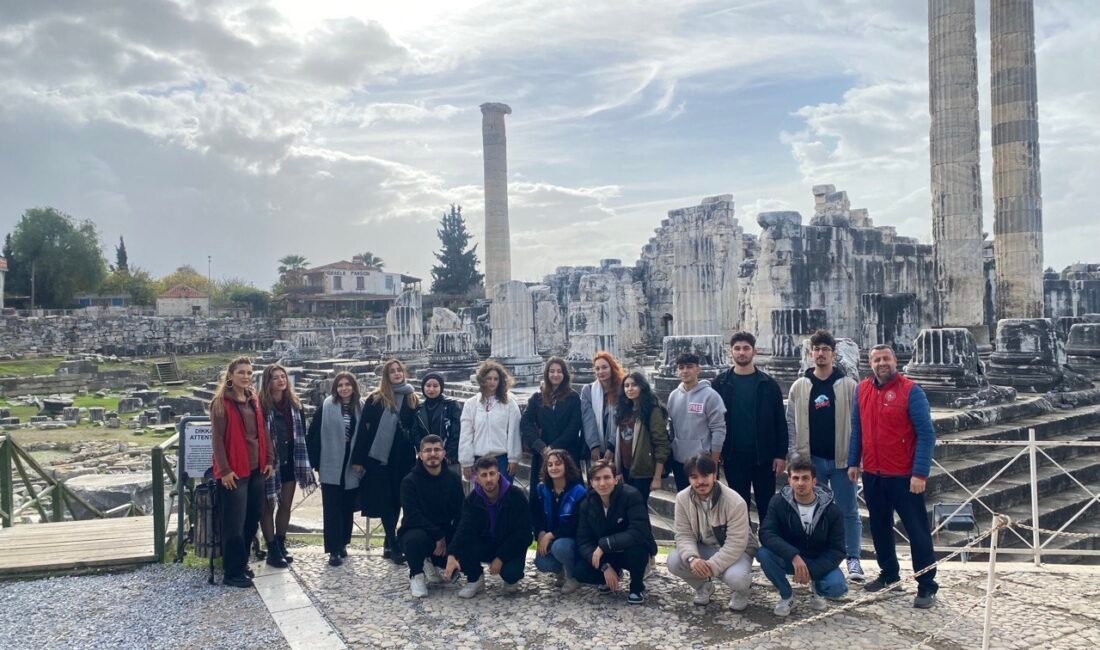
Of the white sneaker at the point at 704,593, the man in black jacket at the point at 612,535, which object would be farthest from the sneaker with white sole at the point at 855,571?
the man in black jacket at the point at 612,535

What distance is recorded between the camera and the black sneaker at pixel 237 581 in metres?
5.63

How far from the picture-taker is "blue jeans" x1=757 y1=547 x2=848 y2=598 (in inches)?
190

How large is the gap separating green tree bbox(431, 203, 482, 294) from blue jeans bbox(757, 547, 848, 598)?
54.0 metres

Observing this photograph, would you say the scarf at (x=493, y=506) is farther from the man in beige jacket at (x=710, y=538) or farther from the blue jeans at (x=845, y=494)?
the blue jeans at (x=845, y=494)

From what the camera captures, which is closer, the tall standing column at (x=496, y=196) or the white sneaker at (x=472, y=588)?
the white sneaker at (x=472, y=588)

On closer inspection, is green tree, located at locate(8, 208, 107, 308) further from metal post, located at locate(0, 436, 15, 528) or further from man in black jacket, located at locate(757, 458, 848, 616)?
man in black jacket, located at locate(757, 458, 848, 616)

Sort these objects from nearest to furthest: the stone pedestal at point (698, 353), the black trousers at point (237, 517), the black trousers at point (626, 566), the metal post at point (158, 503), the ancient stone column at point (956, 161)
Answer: the black trousers at point (626, 566) → the black trousers at point (237, 517) → the metal post at point (158, 503) → the stone pedestal at point (698, 353) → the ancient stone column at point (956, 161)

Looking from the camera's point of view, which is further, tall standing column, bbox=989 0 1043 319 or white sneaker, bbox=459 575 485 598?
tall standing column, bbox=989 0 1043 319

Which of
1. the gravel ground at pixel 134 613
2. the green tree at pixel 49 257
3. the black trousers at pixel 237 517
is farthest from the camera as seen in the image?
Answer: the green tree at pixel 49 257

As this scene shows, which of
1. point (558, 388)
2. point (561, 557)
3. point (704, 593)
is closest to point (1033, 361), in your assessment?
point (558, 388)

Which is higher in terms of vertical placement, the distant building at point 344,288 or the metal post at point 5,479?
the distant building at point 344,288

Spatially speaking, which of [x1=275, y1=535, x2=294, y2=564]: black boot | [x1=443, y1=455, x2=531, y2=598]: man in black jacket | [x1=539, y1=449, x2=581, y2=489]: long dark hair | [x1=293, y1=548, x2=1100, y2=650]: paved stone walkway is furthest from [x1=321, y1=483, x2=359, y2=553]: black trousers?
[x1=539, y1=449, x2=581, y2=489]: long dark hair

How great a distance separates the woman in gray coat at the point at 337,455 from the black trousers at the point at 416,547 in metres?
0.89

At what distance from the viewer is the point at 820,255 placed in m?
18.2
